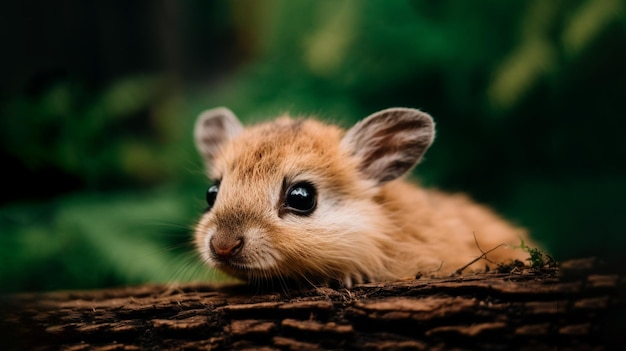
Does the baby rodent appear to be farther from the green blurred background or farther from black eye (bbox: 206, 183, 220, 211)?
the green blurred background

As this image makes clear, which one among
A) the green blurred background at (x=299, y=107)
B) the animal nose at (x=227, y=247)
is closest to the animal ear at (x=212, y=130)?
the green blurred background at (x=299, y=107)

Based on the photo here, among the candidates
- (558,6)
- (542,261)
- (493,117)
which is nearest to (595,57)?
(558,6)

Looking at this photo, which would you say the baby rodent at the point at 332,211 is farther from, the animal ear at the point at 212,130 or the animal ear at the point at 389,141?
the animal ear at the point at 212,130

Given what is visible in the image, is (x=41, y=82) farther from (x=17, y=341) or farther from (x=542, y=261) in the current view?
(x=542, y=261)

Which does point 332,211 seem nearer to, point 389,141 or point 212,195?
point 389,141

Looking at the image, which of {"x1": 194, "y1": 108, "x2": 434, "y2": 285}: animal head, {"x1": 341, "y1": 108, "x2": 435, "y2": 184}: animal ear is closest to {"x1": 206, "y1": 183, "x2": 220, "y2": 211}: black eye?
{"x1": 194, "y1": 108, "x2": 434, "y2": 285}: animal head

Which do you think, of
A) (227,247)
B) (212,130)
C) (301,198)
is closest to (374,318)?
(227,247)
